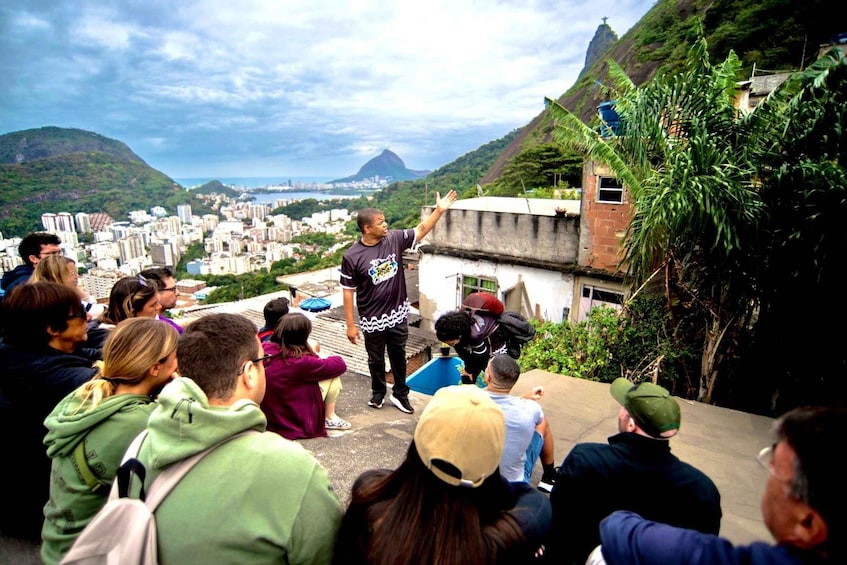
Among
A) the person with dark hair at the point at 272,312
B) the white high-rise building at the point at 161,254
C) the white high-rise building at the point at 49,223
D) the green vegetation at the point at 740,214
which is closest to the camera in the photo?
the person with dark hair at the point at 272,312

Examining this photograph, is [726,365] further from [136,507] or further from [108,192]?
[108,192]

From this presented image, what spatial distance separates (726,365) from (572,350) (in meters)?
2.24

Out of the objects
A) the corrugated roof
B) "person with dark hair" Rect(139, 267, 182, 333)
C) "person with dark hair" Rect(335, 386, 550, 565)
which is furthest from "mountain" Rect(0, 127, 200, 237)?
"person with dark hair" Rect(335, 386, 550, 565)

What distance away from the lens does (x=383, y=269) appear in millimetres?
4562

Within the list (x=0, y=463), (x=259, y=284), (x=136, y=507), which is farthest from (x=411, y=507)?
(x=259, y=284)

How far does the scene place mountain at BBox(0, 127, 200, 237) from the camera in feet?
179

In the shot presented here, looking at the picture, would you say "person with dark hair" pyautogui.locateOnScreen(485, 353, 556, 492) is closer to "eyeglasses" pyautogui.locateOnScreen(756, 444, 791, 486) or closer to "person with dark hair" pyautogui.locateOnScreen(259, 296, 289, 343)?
"eyeglasses" pyautogui.locateOnScreen(756, 444, 791, 486)

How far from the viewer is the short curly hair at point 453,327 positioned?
14.6ft

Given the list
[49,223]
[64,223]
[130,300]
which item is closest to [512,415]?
[130,300]

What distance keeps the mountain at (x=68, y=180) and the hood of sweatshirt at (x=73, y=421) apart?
148ft

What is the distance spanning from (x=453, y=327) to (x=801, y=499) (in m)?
3.41

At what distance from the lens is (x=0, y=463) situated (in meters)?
2.34

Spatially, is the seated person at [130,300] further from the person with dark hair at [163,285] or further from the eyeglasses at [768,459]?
the eyeglasses at [768,459]

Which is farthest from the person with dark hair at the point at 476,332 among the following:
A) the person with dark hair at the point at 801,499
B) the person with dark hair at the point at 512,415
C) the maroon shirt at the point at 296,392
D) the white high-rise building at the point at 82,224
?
the white high-rise building at the point at 82,224
